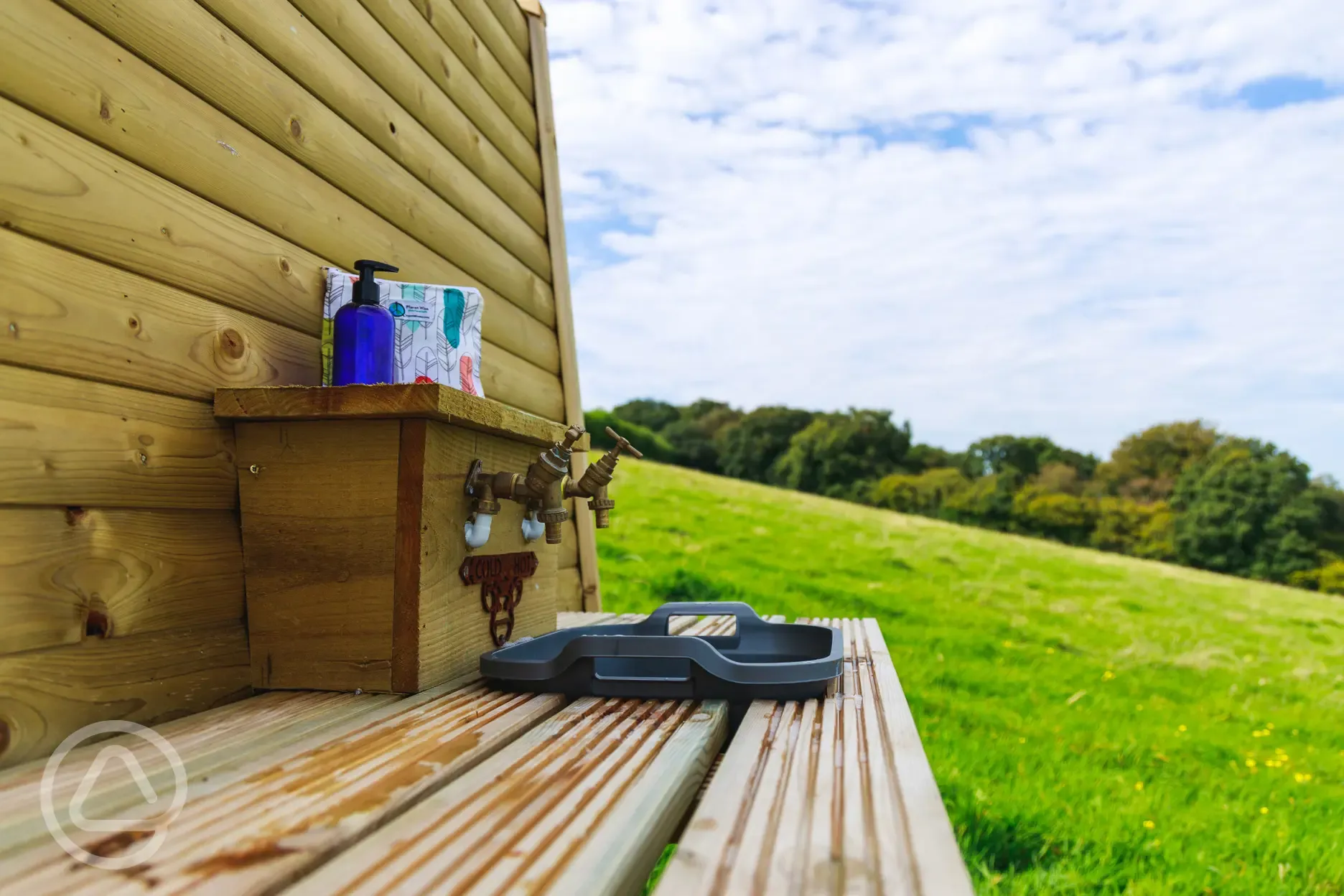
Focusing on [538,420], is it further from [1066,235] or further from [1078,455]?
[1078,455]

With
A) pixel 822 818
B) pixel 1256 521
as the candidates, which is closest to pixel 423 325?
pixel 822 818

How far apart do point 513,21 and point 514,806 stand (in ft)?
10.6

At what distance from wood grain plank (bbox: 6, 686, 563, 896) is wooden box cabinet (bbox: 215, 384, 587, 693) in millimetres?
207

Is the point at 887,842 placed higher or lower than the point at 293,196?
lower

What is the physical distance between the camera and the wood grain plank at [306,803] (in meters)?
0.58

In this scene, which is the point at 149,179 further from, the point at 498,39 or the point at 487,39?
the point at 498,39

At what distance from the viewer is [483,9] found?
295 centimetres

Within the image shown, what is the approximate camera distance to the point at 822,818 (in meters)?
0.69

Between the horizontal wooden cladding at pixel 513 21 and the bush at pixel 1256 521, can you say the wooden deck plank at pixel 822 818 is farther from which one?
the bush at pixel 1256 521

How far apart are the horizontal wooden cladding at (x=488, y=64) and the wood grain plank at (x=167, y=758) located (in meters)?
1.99

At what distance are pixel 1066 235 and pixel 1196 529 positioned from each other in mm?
15053

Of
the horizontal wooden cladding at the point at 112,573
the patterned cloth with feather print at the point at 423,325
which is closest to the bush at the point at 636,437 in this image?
the patterned cloth with feather print at the point at 423,325

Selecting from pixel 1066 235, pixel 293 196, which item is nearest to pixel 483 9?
pixel 293 196

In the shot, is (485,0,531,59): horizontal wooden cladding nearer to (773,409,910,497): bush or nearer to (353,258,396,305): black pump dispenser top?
(353,258,396,305): black pump dispenser top
